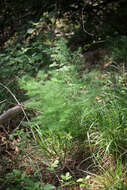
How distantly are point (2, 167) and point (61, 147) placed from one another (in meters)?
0.68

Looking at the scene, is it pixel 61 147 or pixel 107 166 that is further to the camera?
pixel 61 147

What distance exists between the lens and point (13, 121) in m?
3.08

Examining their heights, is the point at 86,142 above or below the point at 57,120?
below

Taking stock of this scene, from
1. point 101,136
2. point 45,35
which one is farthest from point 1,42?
point 101,136

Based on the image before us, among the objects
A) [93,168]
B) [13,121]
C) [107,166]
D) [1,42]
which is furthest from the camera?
[1,42]

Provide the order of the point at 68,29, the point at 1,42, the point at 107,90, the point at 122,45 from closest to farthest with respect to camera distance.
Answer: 1. the point at 107,90
2. the point at 1,42
3. the point at 122,45
4. the point at 68,29

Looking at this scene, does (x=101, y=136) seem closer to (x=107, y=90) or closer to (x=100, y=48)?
(x=107, y=90)

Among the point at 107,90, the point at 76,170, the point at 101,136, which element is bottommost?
the point at 76,170

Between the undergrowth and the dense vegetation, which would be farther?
the undergrowth

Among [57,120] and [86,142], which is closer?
[57,120]

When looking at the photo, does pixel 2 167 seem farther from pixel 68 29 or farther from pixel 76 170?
pixel 68 29

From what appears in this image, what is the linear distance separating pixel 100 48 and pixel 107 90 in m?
2.54

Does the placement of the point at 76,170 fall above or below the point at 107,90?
below

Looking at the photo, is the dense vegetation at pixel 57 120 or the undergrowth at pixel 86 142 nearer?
the dense vegetation at pixel 57 120
